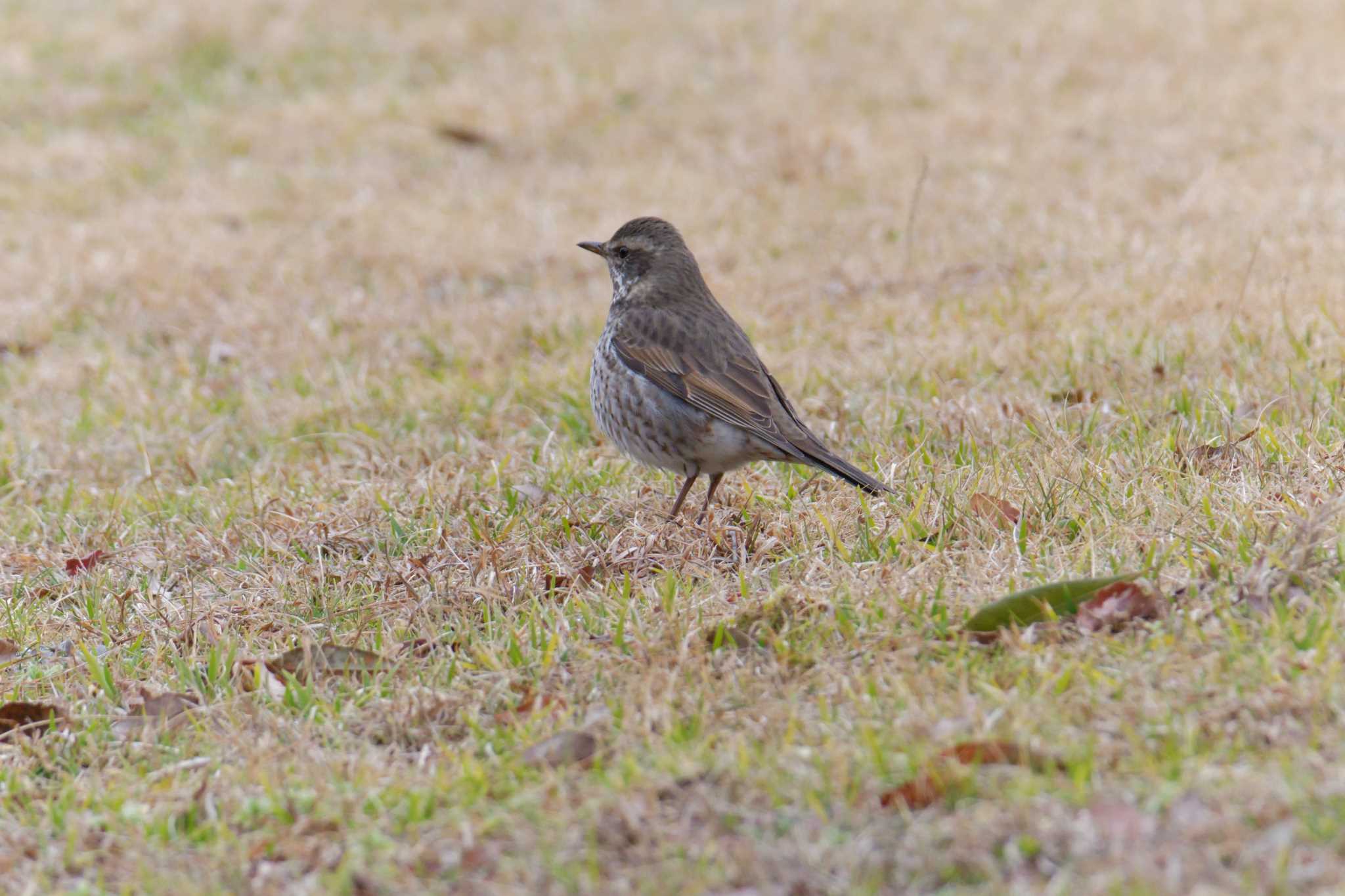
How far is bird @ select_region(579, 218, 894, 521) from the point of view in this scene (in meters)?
4.80

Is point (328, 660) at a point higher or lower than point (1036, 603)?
lower

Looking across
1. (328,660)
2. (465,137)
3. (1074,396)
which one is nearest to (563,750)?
(328,660)

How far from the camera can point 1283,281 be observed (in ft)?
21.1

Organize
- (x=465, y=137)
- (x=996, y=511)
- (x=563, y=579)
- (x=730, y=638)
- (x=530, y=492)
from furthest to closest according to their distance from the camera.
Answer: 1. (x=465, y=137)
2. (x=530, y=492)
3. (x=563, y=579)
4. (x=996, y=511)
5. (x=730, y=638)

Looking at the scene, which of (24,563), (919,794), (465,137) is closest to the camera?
(919,794)

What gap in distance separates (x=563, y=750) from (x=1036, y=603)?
1.24 meters

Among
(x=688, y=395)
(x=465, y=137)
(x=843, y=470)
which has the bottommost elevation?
(x=843, y=470)

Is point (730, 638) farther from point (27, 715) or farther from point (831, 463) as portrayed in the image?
point (27, 715)

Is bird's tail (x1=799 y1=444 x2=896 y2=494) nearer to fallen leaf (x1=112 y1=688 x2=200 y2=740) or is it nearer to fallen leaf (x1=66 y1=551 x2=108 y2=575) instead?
fallen leaf (x1=112 y1=688 x2=200 y2=740)

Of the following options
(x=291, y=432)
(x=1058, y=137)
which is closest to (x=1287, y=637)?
(x=291, y=432)

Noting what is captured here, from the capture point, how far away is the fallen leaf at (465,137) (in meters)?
12.3

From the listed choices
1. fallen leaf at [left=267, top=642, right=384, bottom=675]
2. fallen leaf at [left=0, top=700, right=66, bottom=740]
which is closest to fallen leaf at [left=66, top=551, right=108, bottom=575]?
fallen leaf at [left=0, top=700, right=66, bottom=740]

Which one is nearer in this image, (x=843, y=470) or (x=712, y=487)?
(x=843, y=470)

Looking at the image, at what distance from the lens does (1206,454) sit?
4715 mm
